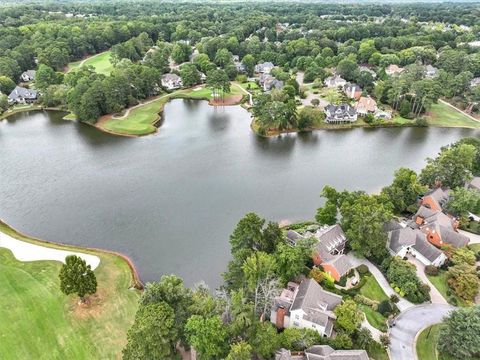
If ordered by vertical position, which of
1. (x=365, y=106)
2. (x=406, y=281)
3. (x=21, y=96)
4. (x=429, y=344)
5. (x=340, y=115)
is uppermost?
(x=365, y=106)

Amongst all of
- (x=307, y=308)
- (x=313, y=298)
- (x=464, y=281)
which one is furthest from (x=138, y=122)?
(x=464, y=281)

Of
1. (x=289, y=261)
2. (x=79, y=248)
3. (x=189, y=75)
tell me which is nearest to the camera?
(x=289, y=261)

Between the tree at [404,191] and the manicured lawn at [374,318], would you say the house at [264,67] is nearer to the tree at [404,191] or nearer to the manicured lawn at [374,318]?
the tree at [404,191]

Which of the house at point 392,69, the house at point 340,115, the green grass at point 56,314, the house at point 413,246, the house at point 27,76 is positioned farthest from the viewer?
the house at point 392,69

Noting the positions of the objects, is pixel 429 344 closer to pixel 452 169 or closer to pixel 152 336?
pixel 152 336

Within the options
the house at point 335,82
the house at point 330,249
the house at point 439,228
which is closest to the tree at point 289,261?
the house at point 330,249

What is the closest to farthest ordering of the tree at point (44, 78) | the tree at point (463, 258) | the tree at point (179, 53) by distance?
the tree at point (463, 258) → the tree at point (44, 78) → the tree at point (179, 53)
